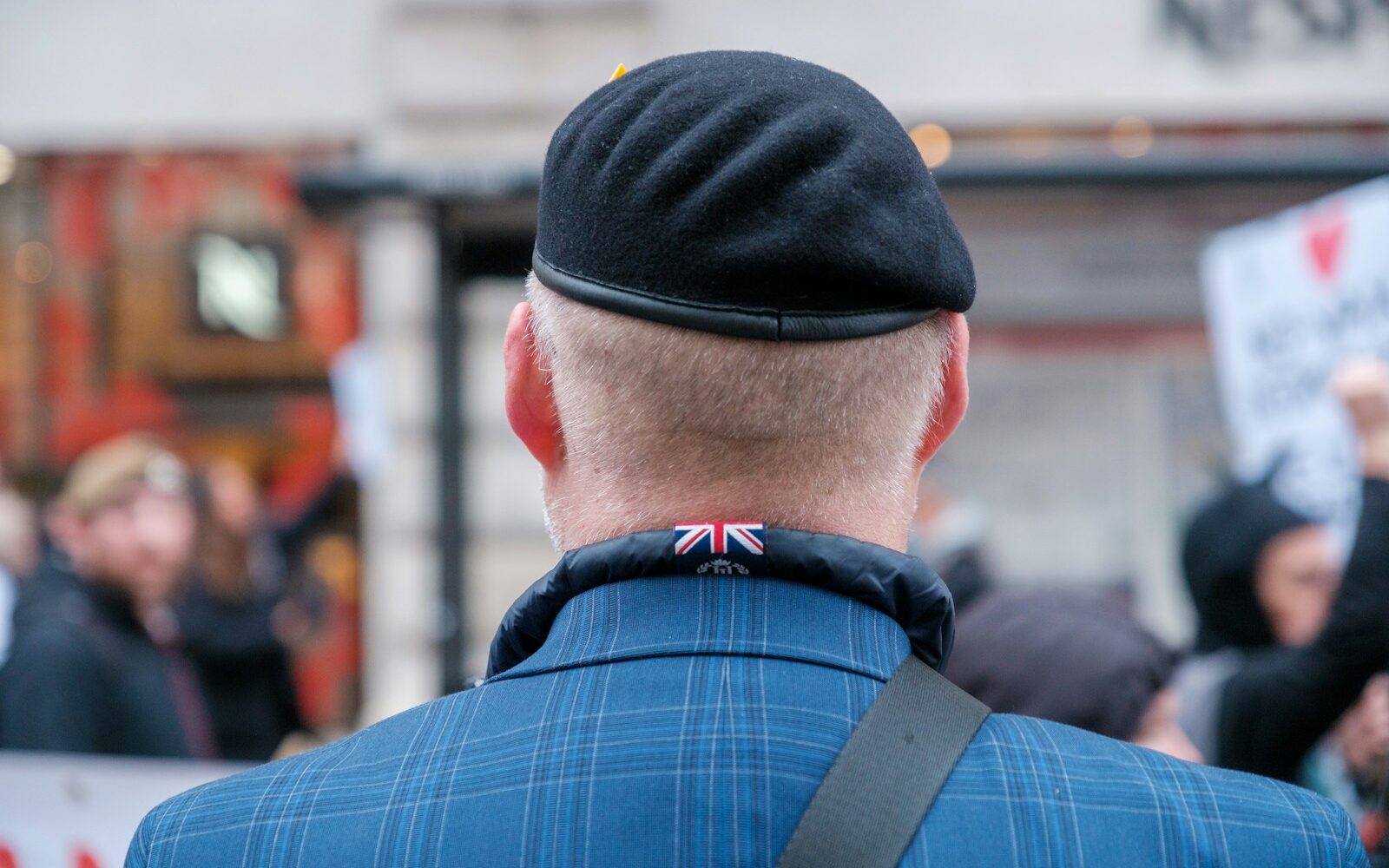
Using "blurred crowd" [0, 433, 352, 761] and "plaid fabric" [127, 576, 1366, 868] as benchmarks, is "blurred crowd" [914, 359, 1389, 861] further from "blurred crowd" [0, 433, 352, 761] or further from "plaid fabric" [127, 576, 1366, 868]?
"blurred crowd" [0, 433, 352, 761]

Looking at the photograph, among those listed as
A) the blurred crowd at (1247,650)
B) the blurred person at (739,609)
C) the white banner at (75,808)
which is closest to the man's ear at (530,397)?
the blurred person at (739,609)

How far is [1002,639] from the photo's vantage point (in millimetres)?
2102

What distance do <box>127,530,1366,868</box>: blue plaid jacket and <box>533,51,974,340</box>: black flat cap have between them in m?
0.18

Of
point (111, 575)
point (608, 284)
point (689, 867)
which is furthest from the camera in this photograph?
point (111, 575)

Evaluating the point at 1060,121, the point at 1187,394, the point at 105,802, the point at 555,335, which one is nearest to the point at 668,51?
the point at 1060,121

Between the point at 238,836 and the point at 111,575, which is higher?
the point at 238,836

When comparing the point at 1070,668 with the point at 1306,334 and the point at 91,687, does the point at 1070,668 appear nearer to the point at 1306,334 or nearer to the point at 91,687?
the point at 1306,334

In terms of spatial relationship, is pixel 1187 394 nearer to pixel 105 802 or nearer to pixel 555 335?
pixel 105 802

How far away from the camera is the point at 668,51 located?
223 inches

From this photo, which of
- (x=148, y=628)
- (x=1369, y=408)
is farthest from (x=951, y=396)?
(x=148, y=628)

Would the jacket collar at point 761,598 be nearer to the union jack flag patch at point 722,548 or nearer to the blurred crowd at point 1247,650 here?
the union jack flag patch at point 722,548

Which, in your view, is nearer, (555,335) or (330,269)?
(555,335)

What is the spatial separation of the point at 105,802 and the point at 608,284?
2.06 m

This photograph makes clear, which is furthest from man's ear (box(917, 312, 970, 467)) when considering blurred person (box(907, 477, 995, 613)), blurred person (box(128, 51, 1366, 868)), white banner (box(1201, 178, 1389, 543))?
blurred person (box(907, 477, 995, 613))
